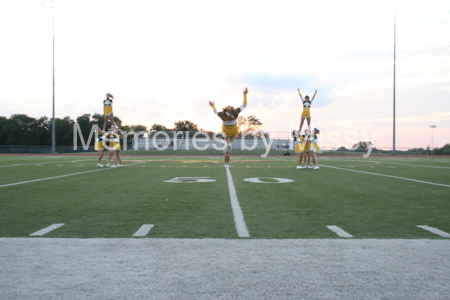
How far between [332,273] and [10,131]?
69900 millimetres

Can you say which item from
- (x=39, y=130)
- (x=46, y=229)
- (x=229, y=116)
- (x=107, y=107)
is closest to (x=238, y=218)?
(x=46, y=229)

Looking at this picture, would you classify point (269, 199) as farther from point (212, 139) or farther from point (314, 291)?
point (212, 139)

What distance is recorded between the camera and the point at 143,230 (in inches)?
132

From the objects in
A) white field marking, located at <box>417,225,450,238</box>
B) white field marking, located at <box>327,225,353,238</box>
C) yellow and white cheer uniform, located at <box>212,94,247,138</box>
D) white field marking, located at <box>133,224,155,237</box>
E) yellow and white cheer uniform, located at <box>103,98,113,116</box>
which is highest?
yellow and white cheer uniform, located at <box>103,98,113,116</box>

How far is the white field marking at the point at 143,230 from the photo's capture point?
126 inches

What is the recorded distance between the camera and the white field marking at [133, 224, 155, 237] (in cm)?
320

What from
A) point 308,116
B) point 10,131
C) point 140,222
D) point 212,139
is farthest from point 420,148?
point 10,131

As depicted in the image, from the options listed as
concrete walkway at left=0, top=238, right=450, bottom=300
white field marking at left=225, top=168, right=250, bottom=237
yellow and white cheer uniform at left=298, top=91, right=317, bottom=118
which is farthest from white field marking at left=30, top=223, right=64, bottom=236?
yellow and white cheer uniform at left=298, top=91, right=317, bottom=118

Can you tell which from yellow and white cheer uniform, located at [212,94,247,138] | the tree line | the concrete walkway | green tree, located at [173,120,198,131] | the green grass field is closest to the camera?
the concrete walkway

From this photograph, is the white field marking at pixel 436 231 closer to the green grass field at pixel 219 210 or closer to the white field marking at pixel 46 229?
the green grass field at pixel 219 210

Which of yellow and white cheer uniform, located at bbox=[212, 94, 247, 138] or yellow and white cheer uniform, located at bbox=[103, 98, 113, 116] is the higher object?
yellow and white cheer uniform, located at bbox=[103, 98, 113, 116]

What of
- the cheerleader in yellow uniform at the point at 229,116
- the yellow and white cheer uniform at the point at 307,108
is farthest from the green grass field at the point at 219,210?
the yellow and white cheer uniform at the point at 307,108

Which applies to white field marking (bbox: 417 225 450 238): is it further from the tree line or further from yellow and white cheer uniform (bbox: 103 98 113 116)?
the tree line

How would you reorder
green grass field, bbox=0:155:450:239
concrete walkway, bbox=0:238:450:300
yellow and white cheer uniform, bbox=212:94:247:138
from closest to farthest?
concrete walkway, bbox=0:238:450:300 < green grass field, bbox=0:155:450:239 < yellow and white cheer uniform, bbox=212:94:247:138
